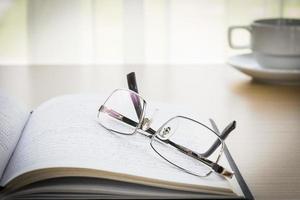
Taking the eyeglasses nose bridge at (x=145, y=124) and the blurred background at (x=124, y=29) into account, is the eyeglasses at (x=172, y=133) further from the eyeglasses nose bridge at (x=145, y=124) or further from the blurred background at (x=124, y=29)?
the blurred background at (x=124, y=29)

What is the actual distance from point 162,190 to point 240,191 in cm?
9

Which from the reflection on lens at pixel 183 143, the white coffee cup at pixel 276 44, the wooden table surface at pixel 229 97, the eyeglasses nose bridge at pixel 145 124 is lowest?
the wooden table surface at pixel 229 97

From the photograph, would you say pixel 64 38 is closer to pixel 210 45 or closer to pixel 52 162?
pixel 210 45

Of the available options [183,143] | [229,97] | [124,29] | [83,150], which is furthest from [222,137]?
[124,29]

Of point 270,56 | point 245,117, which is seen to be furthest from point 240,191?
point 270,56

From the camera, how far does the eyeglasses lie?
67 cm

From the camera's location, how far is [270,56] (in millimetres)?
1231

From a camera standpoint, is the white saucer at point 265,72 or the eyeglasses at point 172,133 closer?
the eyeglasses at point 172,133

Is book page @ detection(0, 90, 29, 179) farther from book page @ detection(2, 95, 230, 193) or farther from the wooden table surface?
the wooden table surface

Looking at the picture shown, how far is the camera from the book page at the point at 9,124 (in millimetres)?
693

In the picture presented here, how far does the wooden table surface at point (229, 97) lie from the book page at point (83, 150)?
118 mm

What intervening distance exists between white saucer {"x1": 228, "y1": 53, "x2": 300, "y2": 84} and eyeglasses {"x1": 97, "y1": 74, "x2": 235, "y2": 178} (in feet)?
1.33

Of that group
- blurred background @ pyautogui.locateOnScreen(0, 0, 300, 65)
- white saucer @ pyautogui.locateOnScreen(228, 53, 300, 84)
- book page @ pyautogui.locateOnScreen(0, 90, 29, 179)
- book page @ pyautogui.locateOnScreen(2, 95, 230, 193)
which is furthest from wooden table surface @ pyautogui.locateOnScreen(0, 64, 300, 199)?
blurred background @ pyautogui.locateOnScreen(0, 0, 300, 65)

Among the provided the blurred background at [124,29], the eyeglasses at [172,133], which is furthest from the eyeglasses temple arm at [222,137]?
the blurred background at [124,29]
